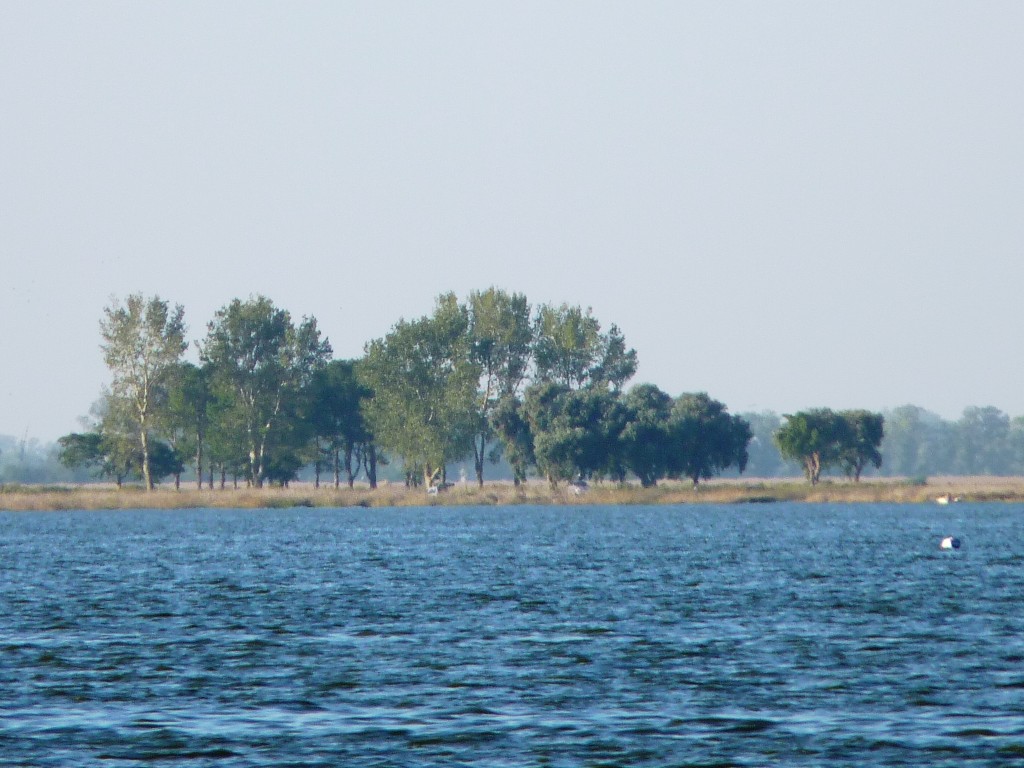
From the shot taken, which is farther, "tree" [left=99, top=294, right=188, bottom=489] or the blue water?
"tree" [left=99, top=294, right=188, bottom=489]

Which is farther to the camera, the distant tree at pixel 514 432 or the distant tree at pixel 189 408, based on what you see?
the distant tree at pixel 189 408

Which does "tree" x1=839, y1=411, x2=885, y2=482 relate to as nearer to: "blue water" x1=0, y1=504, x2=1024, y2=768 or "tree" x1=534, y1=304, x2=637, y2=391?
"tree" x1=534, y1=304, x2=637, y2=391

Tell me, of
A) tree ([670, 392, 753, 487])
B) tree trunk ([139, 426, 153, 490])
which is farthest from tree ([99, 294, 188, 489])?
tree ([670, 392, 753, 487])

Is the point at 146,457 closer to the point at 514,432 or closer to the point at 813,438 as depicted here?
the point at 514,432

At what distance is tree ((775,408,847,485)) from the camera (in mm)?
160000

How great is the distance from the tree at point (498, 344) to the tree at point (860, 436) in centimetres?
3319

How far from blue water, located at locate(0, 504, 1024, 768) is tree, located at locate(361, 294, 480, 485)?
75.7 metres

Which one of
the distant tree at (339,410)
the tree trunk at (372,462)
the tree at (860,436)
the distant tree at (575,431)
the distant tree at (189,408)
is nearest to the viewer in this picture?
the distant tree at (575,431)

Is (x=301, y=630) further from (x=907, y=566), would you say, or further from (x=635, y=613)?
(x=907, y=566)

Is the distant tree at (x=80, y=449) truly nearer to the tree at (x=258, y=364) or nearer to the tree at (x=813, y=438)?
the tree at (x=258, y=364)

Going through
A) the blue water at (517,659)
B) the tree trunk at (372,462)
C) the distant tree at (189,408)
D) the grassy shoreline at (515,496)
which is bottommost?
the blue water at (517,659)

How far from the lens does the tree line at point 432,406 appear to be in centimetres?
14925

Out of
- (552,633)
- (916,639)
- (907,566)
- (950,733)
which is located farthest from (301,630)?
(907,566)

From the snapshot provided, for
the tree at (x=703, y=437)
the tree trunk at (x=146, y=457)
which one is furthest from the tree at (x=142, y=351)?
the tree at (x=703, y=437)
